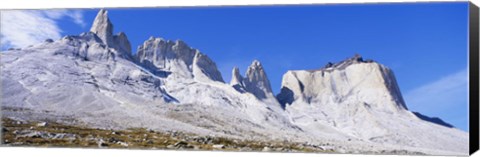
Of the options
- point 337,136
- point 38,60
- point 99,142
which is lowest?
point 99,142

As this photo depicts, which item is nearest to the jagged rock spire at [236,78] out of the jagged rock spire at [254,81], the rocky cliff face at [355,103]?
the jagged rock spire at [254,81]

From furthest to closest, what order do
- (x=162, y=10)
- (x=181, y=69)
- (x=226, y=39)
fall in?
(x=181, y=69)
(x=226, y=39)
(x=162, y=10)

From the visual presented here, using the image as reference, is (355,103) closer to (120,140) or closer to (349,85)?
(349,85)

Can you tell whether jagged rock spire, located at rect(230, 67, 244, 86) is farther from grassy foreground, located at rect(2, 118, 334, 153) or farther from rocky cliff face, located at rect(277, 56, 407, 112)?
grassy foreground, located at rect(2, 118, 334, 153)

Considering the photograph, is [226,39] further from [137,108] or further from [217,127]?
[137,108]

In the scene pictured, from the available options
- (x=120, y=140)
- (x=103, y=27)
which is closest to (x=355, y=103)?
(x=120, y=140)

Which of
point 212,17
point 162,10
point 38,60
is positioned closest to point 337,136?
point 212,17
